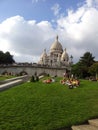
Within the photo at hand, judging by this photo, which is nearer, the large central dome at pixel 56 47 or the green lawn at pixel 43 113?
the green lawn at pixel 43 113

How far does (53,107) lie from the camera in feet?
39.8

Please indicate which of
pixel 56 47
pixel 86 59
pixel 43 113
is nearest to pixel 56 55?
pixel 56 47

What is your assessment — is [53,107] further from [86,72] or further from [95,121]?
[86,72]

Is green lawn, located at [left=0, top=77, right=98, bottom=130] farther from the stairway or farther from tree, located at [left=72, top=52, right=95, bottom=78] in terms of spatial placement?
tree, located at [left=72, top=52, right=95, bottom=78]

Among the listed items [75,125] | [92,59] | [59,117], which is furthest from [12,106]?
[92,59]

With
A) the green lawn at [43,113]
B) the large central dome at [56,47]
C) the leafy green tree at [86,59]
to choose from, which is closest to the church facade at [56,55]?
the large central dome at [56,47]

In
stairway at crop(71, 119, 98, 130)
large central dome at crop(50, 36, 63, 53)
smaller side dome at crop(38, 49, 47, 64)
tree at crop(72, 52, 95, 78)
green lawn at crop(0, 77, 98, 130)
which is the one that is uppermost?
large central dome at crop(50, 36, 63, 53)

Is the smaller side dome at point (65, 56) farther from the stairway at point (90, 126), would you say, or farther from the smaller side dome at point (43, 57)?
the stairway at point (90, 126)

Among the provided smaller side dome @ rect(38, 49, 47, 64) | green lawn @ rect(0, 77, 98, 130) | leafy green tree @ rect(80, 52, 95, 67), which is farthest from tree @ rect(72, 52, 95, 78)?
green lawn @ rect(0, 77, 98, 130)

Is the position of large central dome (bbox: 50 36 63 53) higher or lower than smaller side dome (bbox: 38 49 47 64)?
higher

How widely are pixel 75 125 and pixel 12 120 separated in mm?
2120

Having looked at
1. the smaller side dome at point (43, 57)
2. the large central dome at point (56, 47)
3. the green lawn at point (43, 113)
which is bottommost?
the green lawn at point (43, 113)

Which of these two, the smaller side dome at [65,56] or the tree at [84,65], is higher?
the smaller side dome at [65,56]

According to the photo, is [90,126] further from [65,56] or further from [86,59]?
[65,56]
